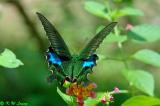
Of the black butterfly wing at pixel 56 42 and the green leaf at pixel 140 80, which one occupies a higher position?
the black butterfly wing at pixel 56 42

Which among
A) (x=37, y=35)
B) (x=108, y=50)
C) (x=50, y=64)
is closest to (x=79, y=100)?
(x=50, y=64)

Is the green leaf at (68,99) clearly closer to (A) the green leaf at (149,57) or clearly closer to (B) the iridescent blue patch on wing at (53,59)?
(B) the iridescent blue patch on wing at (53,59)

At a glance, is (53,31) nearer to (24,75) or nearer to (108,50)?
(24,75)

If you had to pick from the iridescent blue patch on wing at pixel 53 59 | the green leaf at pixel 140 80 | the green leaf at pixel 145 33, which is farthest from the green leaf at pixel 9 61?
the green leaf at pixel 145 33

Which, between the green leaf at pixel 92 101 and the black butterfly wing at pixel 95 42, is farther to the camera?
the black butterfly wing at pixel 95 42

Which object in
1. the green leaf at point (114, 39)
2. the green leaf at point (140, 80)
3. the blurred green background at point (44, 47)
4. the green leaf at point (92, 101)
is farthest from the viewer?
the blurred green background at point (44, 47)

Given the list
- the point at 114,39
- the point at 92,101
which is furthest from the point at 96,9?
the point at 92,101

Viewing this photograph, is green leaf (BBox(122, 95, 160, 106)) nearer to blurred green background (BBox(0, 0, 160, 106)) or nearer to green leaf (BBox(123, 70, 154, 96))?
green leaf (BBox(123, 70, 154, 96))
